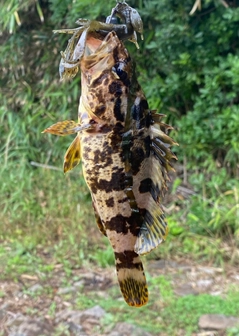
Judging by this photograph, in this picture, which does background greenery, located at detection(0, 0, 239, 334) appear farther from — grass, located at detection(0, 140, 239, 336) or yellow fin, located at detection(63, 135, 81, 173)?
yellow fin, located at detection(63, 135, 81, 173)

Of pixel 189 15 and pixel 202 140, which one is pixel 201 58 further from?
pixel 202 140

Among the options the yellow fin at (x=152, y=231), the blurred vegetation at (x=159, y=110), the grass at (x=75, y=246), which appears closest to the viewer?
the yellow fin at (x=152, y=231)

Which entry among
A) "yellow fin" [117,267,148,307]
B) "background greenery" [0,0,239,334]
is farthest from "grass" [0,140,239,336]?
"yellow fin" [117,267,148,307]

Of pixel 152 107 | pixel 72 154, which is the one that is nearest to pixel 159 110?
pixel 152 107

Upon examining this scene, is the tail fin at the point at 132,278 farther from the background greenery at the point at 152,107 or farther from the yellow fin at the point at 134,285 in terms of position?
the background greenery at the point at 152,107

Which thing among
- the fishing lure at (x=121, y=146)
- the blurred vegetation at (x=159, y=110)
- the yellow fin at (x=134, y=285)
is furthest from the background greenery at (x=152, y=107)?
the yellow fin at (x=134, y=285)

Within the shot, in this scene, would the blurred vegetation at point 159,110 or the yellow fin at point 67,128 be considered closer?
the yellow fin at point 67,128

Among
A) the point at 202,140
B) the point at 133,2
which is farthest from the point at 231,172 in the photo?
the point at 133,2
